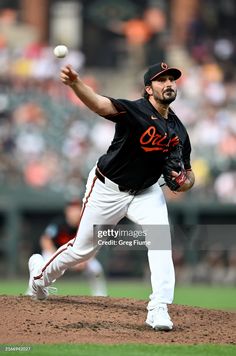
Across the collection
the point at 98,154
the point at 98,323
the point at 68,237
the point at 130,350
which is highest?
the point at 98,154

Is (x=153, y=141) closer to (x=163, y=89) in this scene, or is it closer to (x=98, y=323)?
(x=163, y=89)

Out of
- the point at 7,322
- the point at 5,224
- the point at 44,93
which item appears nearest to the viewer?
the point at 7,322

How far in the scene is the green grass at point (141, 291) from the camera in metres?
12.8

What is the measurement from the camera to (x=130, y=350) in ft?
21.6

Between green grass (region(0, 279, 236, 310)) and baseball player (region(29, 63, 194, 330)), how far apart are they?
15.2 ft

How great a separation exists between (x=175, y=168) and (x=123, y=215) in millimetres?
580

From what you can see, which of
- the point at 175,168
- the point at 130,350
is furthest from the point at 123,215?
the point at 130,350

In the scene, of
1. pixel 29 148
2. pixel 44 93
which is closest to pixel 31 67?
pixel 44 93

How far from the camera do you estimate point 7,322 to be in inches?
291

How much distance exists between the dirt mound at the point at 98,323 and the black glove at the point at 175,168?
1160mm

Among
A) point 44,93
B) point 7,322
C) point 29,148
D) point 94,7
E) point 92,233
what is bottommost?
point 7,322

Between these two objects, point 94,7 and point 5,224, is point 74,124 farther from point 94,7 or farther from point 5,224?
point 94,7

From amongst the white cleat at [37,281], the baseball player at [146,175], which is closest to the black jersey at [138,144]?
the baseball player at [146,175]

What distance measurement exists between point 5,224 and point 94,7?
271 inches
